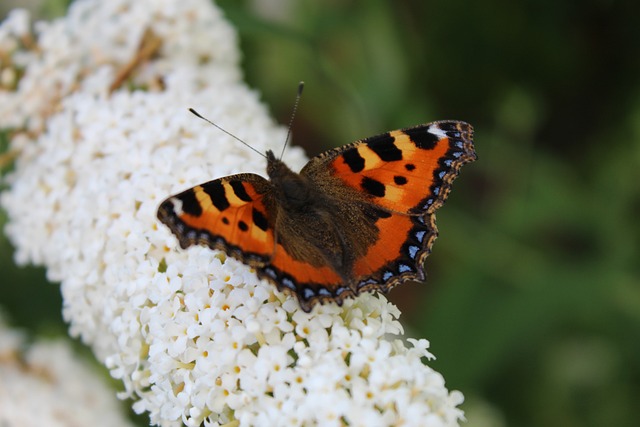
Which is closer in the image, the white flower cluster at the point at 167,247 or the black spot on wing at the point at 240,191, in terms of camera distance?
the white flower cluster at the point at 167,247

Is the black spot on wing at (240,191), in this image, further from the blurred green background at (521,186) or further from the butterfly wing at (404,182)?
the blurred green background at (521,186)

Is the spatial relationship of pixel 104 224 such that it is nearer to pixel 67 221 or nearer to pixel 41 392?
pixel 67 221

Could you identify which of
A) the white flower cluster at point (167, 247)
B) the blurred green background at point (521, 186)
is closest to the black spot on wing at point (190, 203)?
the white flower cluster at point (167, 247)

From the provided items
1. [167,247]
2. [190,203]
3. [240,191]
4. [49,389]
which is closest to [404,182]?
[240,191]

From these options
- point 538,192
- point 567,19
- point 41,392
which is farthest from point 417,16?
point 41,392

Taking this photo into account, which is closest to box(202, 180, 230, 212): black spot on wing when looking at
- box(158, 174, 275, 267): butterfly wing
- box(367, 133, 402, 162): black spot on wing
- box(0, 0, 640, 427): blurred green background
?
box(158, 174, 275, 267): butterfly wing

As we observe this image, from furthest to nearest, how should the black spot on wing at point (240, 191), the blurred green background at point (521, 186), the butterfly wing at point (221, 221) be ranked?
the blurred green background at point (521, 186)
the black spot on wing at point (240, 191)
the butterfly wing at point (221, 221)
